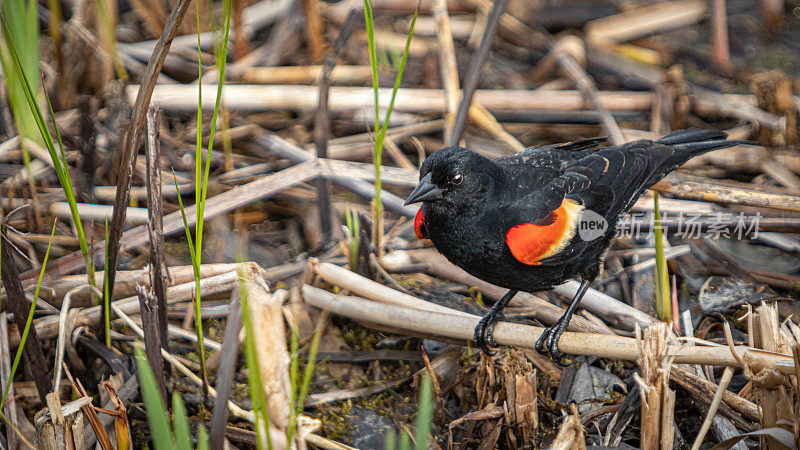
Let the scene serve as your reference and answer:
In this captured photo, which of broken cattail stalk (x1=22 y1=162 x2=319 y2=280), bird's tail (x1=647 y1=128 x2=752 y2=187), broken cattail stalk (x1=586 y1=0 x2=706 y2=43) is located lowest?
broken cattail stalk (x1=22 y1=162 x2=319 y2=280)

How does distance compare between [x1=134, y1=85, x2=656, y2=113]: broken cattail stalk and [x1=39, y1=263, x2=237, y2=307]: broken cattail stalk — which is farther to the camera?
[x1=134, y1=85, x2=656, y2=113]: broken cattail stalk

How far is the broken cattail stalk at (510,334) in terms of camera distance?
98.3 inches

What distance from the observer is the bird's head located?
3006mm

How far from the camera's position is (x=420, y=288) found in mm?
3645

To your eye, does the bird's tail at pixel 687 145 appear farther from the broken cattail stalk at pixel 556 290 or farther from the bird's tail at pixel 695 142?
the broken cattail stalk at pixel 556 290

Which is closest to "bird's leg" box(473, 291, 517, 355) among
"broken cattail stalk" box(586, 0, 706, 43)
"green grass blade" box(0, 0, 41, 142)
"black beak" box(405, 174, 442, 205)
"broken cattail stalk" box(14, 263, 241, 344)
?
"black beak" box(405, 174, 442, 205)

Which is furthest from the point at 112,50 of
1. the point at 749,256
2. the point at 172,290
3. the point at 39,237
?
the point at 749,256

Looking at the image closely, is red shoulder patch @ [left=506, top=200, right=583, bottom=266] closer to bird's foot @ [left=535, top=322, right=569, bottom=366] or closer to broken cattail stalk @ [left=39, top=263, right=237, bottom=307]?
bird's foot @ [left=535, top=322, right=569, bottom=366]

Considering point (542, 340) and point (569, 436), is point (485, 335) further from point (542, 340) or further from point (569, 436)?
point (569, 436)

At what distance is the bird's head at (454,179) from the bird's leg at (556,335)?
27.5 inches

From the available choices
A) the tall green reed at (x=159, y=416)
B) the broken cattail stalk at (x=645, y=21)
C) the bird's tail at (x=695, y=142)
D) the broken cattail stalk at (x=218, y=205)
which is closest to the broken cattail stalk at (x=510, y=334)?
the broken cattail stalk at (x=218, y=205)

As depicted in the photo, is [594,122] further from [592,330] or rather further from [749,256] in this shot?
[592,330]

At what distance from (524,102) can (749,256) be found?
1.91 m

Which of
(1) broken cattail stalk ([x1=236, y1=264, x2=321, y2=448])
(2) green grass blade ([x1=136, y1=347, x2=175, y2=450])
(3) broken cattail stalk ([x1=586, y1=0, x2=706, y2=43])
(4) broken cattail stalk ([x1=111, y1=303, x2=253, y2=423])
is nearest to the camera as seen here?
(2) green grass blade ([x1=136, y1=347, x2=175, y2=450])
